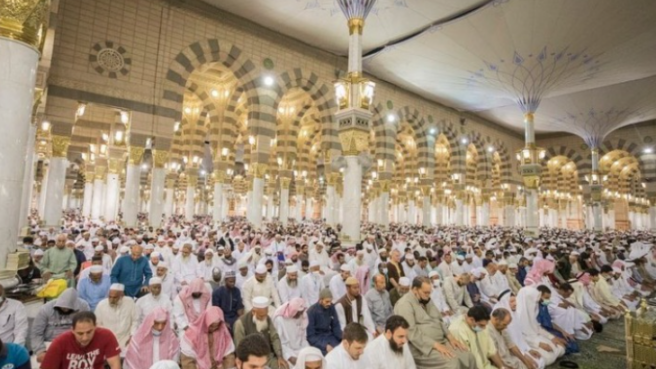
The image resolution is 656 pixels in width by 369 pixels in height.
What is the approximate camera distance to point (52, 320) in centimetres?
282

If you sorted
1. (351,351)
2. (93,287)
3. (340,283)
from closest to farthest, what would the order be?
(351,351) → (93,287) → (340,283)

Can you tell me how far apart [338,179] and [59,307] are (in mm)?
13146

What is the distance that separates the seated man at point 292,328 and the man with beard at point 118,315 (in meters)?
1.27

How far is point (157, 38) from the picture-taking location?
9844mm

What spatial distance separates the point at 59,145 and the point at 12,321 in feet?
27.2

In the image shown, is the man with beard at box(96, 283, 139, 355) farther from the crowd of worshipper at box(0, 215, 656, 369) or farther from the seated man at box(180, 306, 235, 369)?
the seated man at box(180, 306, 235, 369)

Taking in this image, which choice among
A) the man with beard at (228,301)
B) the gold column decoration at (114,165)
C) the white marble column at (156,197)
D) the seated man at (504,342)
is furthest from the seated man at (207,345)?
the gold column decoration at (114,165)

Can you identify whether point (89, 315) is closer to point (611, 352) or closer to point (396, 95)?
point (611, 352)

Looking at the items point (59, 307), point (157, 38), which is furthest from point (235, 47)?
point (59, 307)

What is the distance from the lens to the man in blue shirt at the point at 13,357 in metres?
1.78

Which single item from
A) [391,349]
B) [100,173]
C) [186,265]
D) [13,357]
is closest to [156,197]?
[186,265]

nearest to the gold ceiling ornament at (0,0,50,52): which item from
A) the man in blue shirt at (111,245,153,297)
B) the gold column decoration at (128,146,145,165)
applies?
the man in blue shirt at (111,245,153,297)

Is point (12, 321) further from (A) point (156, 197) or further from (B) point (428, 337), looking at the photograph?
(A) point (156, 197)

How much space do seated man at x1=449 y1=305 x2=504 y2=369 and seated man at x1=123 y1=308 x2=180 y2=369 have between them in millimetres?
2418
